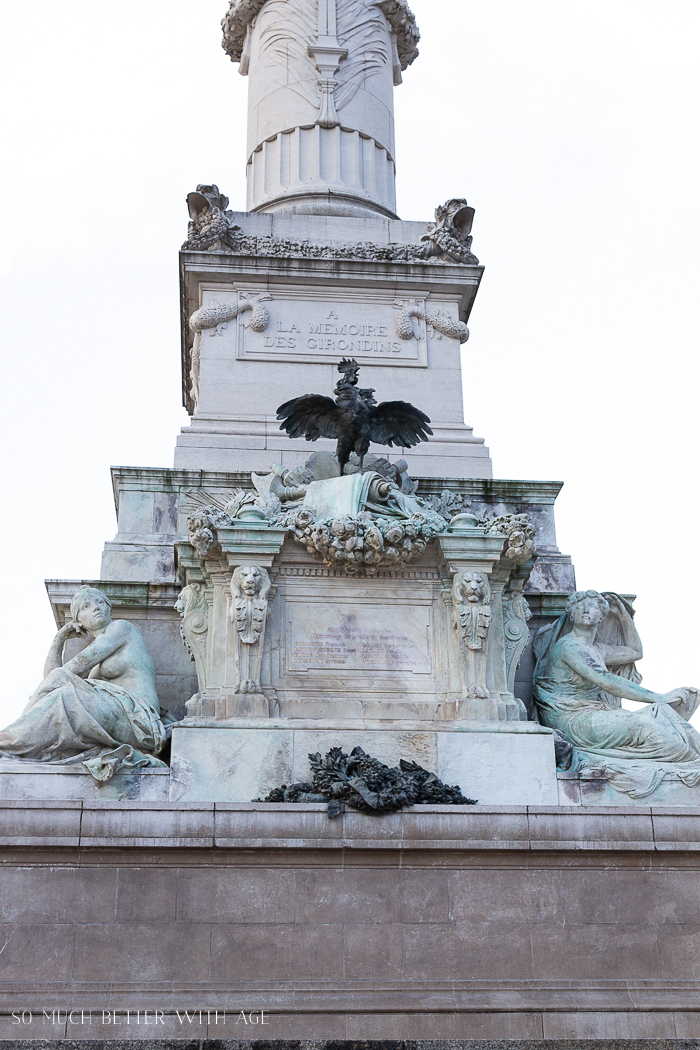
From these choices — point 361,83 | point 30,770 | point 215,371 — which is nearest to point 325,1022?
point 30,770

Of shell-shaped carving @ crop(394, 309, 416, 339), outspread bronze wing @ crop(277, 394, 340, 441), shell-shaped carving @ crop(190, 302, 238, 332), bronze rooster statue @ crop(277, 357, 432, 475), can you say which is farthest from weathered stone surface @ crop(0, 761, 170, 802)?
shell-shaped carving @ crop(394, 309, 416, 339)

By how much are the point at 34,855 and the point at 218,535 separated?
438cm

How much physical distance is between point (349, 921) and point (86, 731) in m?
3.72

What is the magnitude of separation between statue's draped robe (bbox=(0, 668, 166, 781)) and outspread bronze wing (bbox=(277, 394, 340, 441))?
4571 millimetres

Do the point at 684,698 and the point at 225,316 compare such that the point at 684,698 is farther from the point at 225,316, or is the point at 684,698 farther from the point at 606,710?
the point at 225,316

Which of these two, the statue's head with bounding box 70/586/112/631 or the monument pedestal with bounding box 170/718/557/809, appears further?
the statue's head with bounding box 70/586/112/631

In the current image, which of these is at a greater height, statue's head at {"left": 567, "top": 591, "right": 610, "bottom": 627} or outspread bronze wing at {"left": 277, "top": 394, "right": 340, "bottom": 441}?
outspread bronze wing at {"left": 277, "top": 394, "right": 340, "bottom": 441}

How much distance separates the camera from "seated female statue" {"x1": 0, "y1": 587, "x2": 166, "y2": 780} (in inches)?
567

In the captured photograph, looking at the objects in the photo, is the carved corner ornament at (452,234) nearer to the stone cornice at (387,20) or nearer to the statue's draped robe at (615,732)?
the stone cornice at (387,20)

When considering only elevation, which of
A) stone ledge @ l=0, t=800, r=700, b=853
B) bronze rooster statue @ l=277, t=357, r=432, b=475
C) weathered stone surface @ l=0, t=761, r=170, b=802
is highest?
bronze rooster statue @ l=277, t=357, r=432, b=475

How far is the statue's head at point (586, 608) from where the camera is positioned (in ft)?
53.8

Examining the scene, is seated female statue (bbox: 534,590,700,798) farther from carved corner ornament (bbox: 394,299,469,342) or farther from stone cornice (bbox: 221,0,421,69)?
stone cornice (bbox: 221,0,421,69)

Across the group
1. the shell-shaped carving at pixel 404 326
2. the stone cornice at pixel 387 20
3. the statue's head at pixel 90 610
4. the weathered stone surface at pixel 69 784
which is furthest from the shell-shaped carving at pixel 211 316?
the weathered stone surface at pixel 69 784

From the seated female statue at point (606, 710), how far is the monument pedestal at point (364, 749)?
76 centimetres
